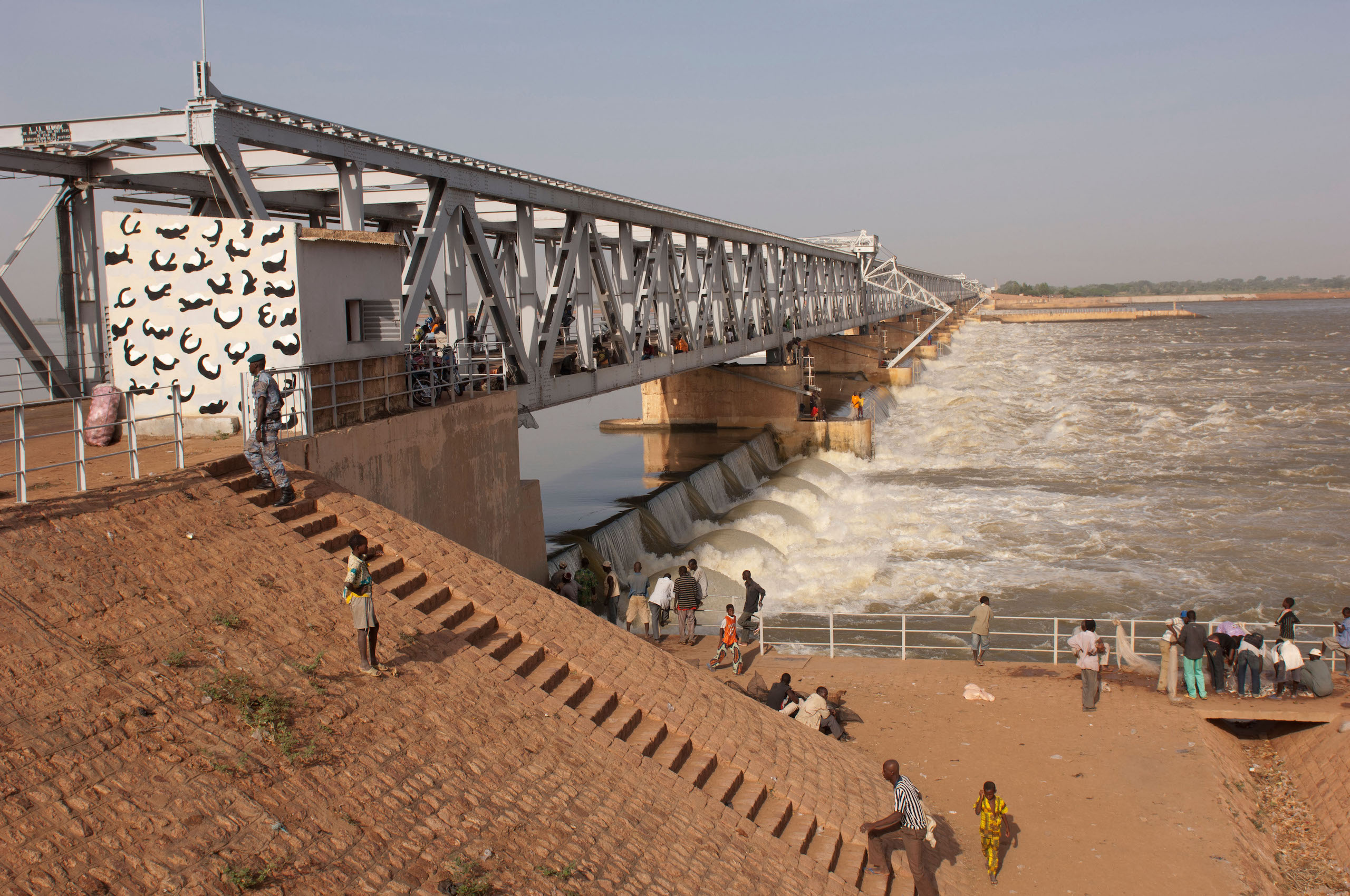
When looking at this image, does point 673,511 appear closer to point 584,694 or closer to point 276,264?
point 276,264

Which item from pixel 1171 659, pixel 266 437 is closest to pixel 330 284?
pixel 266 437

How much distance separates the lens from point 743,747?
31.7 ft

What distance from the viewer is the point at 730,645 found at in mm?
14320

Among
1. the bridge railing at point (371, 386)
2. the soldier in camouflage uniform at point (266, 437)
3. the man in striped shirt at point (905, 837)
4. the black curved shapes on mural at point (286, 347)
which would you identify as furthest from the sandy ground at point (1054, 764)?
the black curved shapes on mural at point (286, 347)

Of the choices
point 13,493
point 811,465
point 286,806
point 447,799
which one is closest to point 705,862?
point 447,799

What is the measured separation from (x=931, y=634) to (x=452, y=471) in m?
8.92

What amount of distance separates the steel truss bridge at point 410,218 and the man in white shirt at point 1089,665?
433 inches

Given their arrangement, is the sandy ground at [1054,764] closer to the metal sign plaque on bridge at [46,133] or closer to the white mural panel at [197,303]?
the white mural panel at [197,303]

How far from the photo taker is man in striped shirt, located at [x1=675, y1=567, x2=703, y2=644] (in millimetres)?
15539

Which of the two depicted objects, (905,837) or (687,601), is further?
(687,601)

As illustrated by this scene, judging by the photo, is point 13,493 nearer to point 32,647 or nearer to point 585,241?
point 32,647

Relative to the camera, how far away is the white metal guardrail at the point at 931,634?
17.7m

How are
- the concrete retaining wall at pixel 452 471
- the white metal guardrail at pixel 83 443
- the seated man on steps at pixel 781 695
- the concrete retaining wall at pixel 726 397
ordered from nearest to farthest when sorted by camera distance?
1. the white metal guardrail at pixel 83 443
2. the seated man on steps at pixel 781 695
3. the concrete retaining wall at pixel 452 471
4. the concrete retaining wall at pixel 726 397

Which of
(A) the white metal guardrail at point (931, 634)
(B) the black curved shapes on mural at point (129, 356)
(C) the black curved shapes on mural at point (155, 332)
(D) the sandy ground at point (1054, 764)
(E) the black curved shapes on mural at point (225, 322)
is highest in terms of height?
(E) the black curved shapes on mural at point (225, 322)
